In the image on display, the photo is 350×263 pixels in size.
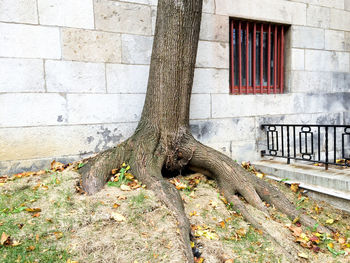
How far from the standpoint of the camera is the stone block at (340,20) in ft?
22.4

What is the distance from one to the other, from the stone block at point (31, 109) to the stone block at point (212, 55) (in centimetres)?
267

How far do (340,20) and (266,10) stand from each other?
2.34 metres

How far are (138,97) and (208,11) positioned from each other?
7.31ft

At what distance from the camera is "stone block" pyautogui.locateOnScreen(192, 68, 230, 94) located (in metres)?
5.43

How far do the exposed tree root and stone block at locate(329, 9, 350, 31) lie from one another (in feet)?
16.3

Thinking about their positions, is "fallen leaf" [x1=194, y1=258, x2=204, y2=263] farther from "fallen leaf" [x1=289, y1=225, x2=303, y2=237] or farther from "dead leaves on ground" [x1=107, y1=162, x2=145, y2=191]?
"fallen leaf" [x1=289, y1=225, x2=303, y2=237]

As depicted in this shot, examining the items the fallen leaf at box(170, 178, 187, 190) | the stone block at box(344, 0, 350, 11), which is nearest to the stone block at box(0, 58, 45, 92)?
the fallen leaf at box(170, 178, 187, 190)

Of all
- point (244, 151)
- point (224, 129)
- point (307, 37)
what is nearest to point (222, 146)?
point (224, 129)

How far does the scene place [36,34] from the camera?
4270 millimetres

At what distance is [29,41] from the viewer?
4.23 metres

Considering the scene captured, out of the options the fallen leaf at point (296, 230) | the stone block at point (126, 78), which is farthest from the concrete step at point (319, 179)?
the stone block at point (126, 78)

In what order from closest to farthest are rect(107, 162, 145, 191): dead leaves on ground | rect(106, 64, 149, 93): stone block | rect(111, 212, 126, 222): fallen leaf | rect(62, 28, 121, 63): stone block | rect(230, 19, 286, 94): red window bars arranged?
rect(111, 212, 126, 222): fallen leaf < rect(107, 162, 145, 191): dead leaves on ground < rect(62, 28, 121, 63): stone block < rect(106, 64, 149, 93): stone block < rect(230, 19, 286, 94): red window bars

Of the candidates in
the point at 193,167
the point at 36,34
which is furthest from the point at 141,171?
the point at 36,34

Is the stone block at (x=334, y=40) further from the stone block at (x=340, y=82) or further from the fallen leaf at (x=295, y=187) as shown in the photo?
the fallen leaf at (x=295, y=187)
